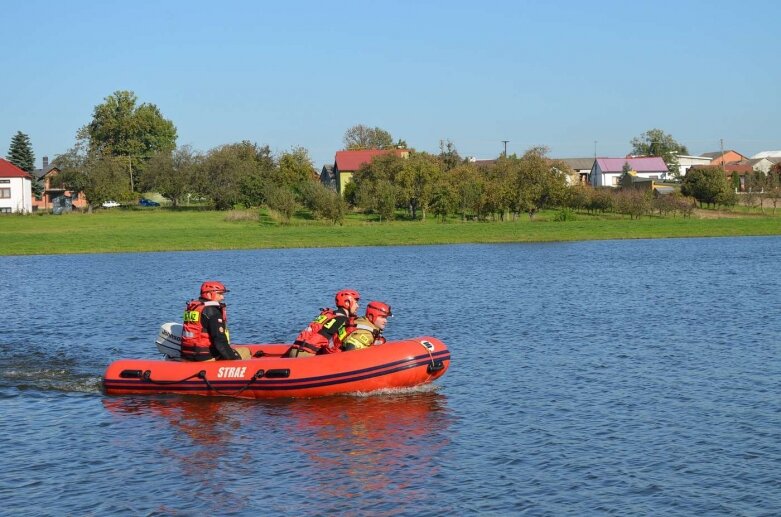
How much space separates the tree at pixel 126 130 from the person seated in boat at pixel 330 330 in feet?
401

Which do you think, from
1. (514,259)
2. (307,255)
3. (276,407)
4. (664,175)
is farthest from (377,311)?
(664,175)

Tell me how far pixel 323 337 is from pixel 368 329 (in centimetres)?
90

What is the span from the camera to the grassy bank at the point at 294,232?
68.4 meters

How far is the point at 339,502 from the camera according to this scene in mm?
12562

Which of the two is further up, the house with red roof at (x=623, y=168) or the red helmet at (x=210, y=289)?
the house with red roof at (x=623, y=168)

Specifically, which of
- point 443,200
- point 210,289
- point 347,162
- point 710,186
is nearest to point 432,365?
point 210,289

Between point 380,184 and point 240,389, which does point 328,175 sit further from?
point 240,389

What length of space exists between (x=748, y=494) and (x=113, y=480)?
810 cm

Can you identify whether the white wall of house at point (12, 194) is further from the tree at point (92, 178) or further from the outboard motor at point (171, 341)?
the outboard motor at point (171, 341)

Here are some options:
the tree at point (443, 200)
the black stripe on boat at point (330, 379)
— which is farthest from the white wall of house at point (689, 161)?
the black stripe on boat at point (330, 379)

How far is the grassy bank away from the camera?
68375mm

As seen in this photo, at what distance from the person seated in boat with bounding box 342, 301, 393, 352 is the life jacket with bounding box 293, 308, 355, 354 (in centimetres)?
15

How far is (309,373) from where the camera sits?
59.4ft

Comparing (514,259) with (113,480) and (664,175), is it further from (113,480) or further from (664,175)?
(664,175)
